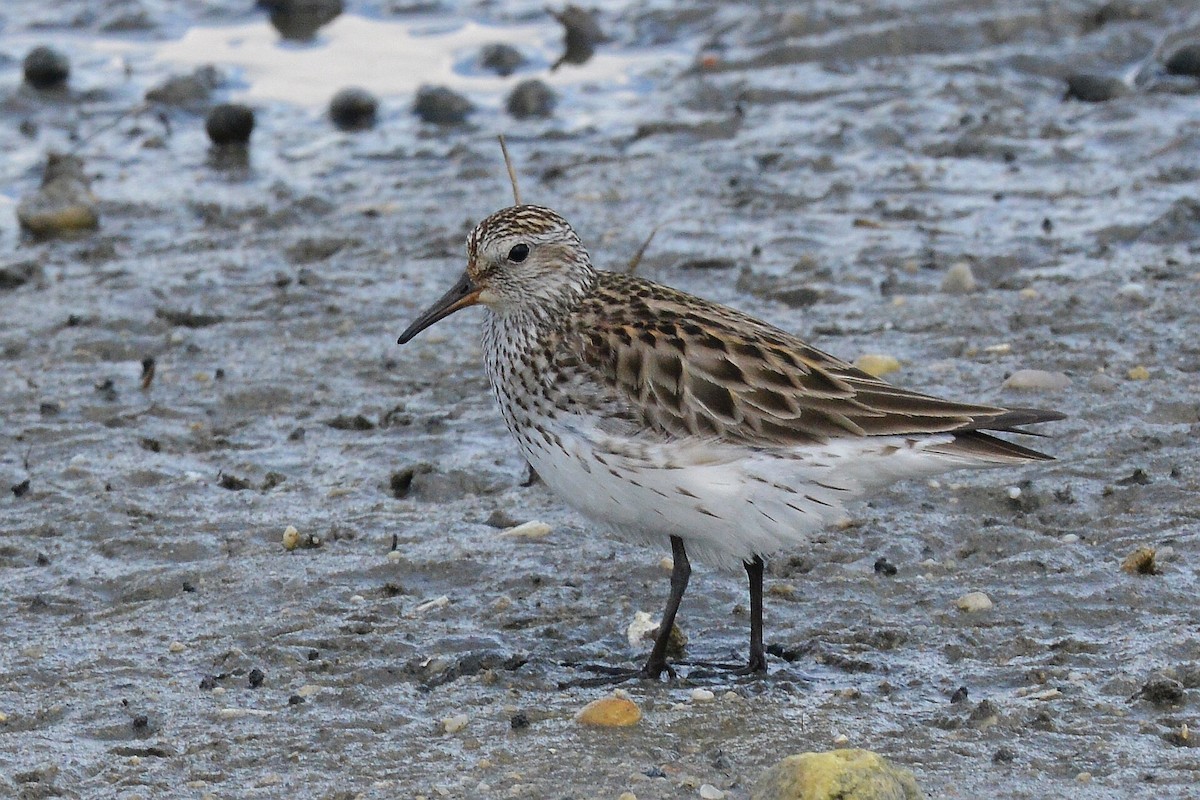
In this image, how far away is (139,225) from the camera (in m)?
10.6

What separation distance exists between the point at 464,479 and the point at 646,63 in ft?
22.9

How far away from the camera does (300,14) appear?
14.7 meters

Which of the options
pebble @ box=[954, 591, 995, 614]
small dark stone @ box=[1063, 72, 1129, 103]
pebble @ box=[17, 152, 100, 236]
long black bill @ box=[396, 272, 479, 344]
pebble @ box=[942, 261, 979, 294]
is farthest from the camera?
small dark stone @ box=[1063, 72, 1129, 103]

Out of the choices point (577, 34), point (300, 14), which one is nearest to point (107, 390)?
point (577, 34)

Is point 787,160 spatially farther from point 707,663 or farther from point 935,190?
point 707,663

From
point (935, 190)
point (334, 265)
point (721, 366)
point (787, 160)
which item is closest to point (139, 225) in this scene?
point (334, 265)

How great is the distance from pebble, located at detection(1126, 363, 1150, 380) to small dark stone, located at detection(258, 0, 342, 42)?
8.74 m

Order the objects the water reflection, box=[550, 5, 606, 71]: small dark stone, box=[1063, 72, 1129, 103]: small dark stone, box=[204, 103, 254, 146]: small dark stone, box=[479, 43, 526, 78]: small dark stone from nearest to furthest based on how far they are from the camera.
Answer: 1. box=[204, 103, 254, 146]: small dark stone
2. box=[1063, 72, 1129, 103]: small dark stone
3. the water reflection
4. box=[479, 43, 526, 78]: small dark stone
5. box=[550, 5, 606, 71]: small dark stone

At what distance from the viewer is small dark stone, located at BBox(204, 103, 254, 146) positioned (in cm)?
1185

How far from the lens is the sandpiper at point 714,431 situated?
5.51 meters

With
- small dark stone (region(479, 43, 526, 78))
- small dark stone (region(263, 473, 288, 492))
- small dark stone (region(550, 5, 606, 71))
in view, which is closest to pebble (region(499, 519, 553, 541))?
small dark stone (region(263, 473, 288, 492))

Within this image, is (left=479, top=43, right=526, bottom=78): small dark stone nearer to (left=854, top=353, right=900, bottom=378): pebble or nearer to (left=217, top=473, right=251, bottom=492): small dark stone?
(left=854, top=353, right=900, bottom=378): pebble

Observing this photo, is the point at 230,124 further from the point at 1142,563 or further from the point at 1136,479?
the point at 1142,563

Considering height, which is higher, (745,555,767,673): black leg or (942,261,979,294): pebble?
(942,261,979,294): pebble
